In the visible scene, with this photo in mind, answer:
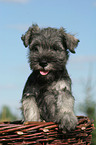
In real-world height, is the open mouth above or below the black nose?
below

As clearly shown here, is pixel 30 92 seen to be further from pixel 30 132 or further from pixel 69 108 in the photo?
pixel 30 132

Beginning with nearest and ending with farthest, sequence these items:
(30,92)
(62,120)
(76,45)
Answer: (62,120)
(30,92)
(76,45)

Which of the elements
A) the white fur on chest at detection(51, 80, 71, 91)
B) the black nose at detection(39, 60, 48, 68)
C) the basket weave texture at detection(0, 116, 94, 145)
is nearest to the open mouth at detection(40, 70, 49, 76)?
the black nose at detection(39, 60, 48, 68)

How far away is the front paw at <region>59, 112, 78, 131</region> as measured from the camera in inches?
144

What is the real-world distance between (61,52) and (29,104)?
1.03 meters

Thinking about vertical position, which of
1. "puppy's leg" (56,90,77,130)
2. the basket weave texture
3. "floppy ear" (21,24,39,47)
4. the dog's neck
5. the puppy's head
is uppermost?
"floppy ear" (21,24,39,47)

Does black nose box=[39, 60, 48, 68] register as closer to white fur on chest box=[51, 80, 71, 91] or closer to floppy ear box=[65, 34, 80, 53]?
white fur on chest box=[51, 80, 71, 91]

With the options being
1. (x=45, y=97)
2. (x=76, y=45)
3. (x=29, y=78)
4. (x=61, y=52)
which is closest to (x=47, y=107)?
(x=45, y=97)

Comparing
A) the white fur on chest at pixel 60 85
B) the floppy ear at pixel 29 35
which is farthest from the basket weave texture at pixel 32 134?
the floppy ear at pixel 29 35

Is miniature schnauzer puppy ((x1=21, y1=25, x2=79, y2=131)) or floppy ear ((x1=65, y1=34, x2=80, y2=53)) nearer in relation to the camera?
miniature schnauzer puppy ((x1=21, y1=25, x2=79, y2=131))

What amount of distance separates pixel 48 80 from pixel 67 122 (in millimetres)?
914

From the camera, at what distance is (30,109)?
4.35m

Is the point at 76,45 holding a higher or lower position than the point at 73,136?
higher

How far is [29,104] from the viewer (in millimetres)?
4352
